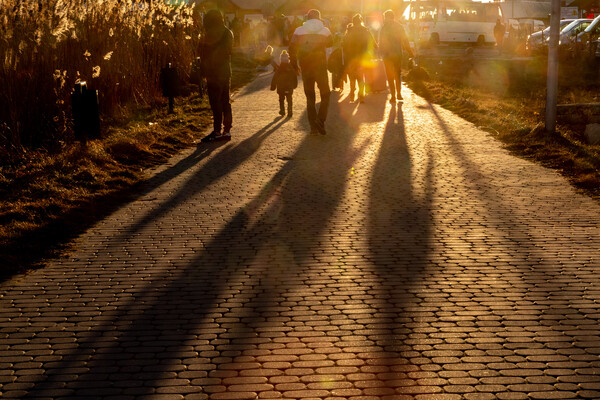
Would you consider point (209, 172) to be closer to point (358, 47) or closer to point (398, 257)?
point (398, 257)

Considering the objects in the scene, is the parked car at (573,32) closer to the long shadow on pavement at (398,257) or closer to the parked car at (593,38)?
the parked car at (593,38)

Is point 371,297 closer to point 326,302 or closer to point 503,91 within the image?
point 326,302

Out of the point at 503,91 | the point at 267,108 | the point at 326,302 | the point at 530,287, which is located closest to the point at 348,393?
the point at 326,302

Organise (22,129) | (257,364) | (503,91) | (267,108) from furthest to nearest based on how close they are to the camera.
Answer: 1. (503,91)
2. (267,108)
3. (22,129)
4. (257,364)

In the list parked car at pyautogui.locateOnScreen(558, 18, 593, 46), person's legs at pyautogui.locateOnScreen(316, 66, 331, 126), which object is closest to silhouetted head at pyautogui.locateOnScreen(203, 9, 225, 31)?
person's legs at pyautogui.locateOnScreen(316, 66, 331, 126)

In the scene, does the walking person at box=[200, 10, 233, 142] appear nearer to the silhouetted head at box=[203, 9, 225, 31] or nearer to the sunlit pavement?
the silhouetted head at box=[203, 9, 225, 31]

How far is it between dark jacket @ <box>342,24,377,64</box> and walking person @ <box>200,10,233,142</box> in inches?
230

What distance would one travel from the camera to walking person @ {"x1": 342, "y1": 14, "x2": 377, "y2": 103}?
757 inches

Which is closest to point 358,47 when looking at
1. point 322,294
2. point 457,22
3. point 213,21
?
point 213,21

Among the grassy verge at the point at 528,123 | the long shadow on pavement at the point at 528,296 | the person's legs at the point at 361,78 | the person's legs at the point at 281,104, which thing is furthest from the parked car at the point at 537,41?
the long shadow on pavement at the point at 528,296

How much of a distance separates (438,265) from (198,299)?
182cm

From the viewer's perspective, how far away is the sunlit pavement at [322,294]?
4504 mm

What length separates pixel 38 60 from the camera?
11742 millimetres

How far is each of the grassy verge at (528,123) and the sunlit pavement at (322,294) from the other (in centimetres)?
63
